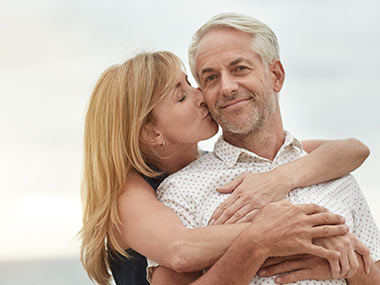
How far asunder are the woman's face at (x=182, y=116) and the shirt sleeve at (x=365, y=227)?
736mm

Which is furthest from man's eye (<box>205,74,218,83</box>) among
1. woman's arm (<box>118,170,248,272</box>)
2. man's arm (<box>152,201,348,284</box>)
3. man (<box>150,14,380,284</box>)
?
man's arm (<box>152,201,348,284</box>)

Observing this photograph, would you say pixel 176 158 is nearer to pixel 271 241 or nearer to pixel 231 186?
pixel 231 186

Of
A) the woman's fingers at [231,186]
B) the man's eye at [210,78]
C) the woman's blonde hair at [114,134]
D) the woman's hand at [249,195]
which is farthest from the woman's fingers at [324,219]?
the man's eye at [210,78]

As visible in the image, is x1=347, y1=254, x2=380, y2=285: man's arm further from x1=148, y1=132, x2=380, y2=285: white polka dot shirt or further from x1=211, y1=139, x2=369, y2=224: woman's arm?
x1=211, y1=139, x2=369, y2=224: woman's arm

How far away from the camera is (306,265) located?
6.73 ft

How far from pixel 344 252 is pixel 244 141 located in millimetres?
738

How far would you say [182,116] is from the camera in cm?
240

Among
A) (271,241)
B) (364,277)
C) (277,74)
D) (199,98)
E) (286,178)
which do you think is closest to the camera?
(271,241)

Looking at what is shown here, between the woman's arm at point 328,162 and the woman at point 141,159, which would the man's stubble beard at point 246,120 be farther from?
the woman's arm at point 328,162

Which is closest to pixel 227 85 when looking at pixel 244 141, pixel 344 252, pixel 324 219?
pixel 244 141

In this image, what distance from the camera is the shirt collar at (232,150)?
2.44 meters

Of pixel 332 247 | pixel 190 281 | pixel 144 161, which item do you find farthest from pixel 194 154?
pixel 332 247

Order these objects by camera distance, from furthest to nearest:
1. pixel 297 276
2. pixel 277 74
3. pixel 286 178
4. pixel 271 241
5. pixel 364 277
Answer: pixel 277 74
pixel 286 178
pixel 364 277
pixel 297 276
pixel 271 241

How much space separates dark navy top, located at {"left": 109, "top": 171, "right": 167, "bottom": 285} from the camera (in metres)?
2.41
